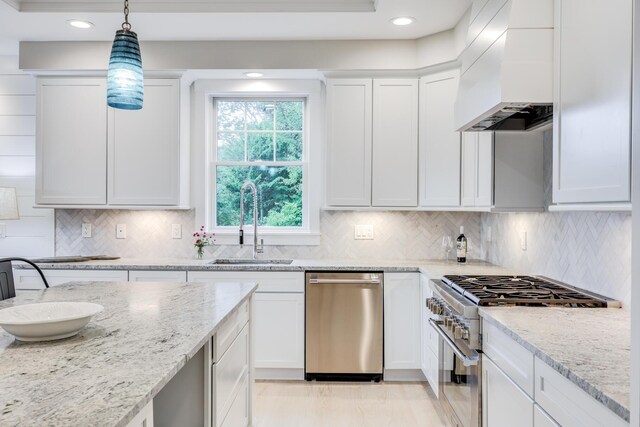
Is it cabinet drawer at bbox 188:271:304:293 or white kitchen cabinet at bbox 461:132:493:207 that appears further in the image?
cabinet drawer at bbox 188:271:304:293

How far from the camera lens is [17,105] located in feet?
13.0

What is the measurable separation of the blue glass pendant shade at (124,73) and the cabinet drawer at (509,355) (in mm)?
1841

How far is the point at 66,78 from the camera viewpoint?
3676 millimetres

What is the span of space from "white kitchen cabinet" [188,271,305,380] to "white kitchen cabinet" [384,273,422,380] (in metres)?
0.61

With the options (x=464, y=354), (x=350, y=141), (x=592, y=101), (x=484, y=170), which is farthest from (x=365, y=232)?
(x=592, y=101)

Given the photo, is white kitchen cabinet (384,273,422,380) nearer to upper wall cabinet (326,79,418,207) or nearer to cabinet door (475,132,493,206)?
upper wall cabinet (326,79,418,207)

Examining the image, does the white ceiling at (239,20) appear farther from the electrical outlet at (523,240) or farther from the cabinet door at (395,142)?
the electrical outlet at (523,240)

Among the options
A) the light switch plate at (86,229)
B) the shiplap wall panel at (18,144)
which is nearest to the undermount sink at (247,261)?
the light switch plate at (86,229)

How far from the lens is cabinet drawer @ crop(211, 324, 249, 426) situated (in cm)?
179

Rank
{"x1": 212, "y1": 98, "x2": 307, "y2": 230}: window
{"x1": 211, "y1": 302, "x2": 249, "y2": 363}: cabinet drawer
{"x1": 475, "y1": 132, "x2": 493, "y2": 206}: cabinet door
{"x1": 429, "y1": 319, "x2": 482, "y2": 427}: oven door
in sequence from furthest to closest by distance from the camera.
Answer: {"x1": 212, "y1": 98, "x2": 307, "y2": 230}: window
{"x1": 475, "y1": 132, "x2": 493, "y2": 206}: cabinet door
{"x1": 429, "y1": 319, "x2": 482, "y2": 427}: oven door
{"x1": 211, "y1": 302, "x2": 249, "y2": 363}: cabinet drawer

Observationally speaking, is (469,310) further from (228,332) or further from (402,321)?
(402,321)

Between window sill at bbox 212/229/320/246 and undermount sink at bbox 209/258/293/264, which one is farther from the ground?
window sill at bbox 212/229/320/246

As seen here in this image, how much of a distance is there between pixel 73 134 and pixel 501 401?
3.48 meters

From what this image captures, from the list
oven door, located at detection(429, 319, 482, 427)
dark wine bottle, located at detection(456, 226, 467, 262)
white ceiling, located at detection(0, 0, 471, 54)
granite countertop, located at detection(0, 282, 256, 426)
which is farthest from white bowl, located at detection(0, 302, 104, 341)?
dark wine bottle, located at detection(456, 226, 467, 262)
